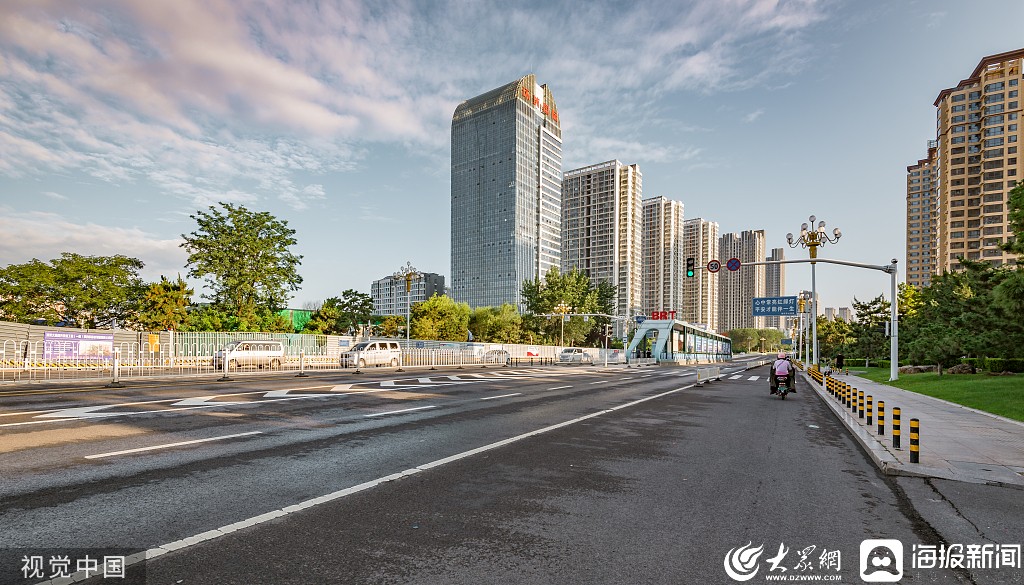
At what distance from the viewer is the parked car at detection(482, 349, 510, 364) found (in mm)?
48597

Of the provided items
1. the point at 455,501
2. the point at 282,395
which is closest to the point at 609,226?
the point at 282,395

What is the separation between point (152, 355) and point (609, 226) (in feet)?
473

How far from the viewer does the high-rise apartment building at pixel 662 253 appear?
172875mm

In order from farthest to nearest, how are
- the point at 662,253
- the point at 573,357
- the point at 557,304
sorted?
the point at 662,253 < the point at 557,304 < the point at 573,357

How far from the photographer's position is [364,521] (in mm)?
4672

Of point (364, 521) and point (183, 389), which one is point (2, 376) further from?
point (364, 521)

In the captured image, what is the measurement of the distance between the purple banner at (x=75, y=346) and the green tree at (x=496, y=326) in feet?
196

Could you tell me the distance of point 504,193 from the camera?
166 m

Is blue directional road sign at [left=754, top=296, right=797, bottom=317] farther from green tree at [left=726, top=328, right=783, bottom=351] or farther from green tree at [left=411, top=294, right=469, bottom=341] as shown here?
green tree at [left=726, top=328, right=783, bottom=351]

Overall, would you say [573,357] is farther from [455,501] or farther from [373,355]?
[455,501]

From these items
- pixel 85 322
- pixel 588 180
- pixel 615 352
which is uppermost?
pixel 588 180

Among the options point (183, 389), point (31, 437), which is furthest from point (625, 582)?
point (183, 389)

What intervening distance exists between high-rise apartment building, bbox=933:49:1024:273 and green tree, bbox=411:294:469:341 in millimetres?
97865

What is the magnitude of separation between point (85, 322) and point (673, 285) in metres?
159
